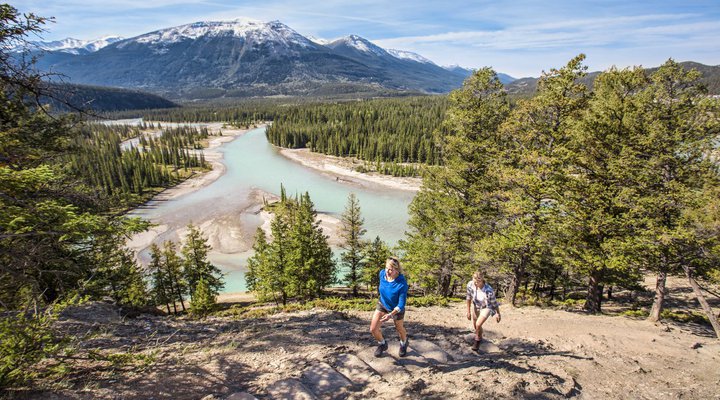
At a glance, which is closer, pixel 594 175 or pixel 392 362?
pixel 392 362

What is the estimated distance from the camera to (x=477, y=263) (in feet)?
61.4

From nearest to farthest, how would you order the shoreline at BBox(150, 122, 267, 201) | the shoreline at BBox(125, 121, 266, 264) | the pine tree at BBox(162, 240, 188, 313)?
the pine tree at BBox(162, 240, 188, 313), the shoreline at BBox(125, 121, 266, 264), the shoreline at BBox(150, 122, 267, 201)

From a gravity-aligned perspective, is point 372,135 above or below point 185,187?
above

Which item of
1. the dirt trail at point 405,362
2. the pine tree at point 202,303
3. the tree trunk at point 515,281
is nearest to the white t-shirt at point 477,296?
the dirt trail at point 405,362

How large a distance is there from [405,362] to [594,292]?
13.3m

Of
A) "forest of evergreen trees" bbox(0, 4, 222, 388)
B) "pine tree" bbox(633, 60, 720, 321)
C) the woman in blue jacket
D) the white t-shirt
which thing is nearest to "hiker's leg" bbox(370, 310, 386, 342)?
the woman in blue jacket

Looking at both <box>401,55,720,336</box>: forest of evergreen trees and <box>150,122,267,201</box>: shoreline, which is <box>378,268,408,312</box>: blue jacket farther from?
<box>150,122,267,201</box>: shoreline

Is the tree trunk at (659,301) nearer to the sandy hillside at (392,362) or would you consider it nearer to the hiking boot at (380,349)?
the sandy hillside at (392,362)

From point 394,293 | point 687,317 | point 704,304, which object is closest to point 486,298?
point 394,293

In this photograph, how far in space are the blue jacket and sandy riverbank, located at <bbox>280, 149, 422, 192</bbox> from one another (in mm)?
66343

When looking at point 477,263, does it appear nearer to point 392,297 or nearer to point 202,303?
point 392,297

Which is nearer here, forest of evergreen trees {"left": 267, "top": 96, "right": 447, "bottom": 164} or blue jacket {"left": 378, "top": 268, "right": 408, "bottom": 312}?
blue jacket {"left": 378, "top": 268, "right": 408, "bottom": 312}

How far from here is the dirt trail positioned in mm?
7637

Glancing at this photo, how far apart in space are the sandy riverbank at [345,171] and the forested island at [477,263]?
5672cm
